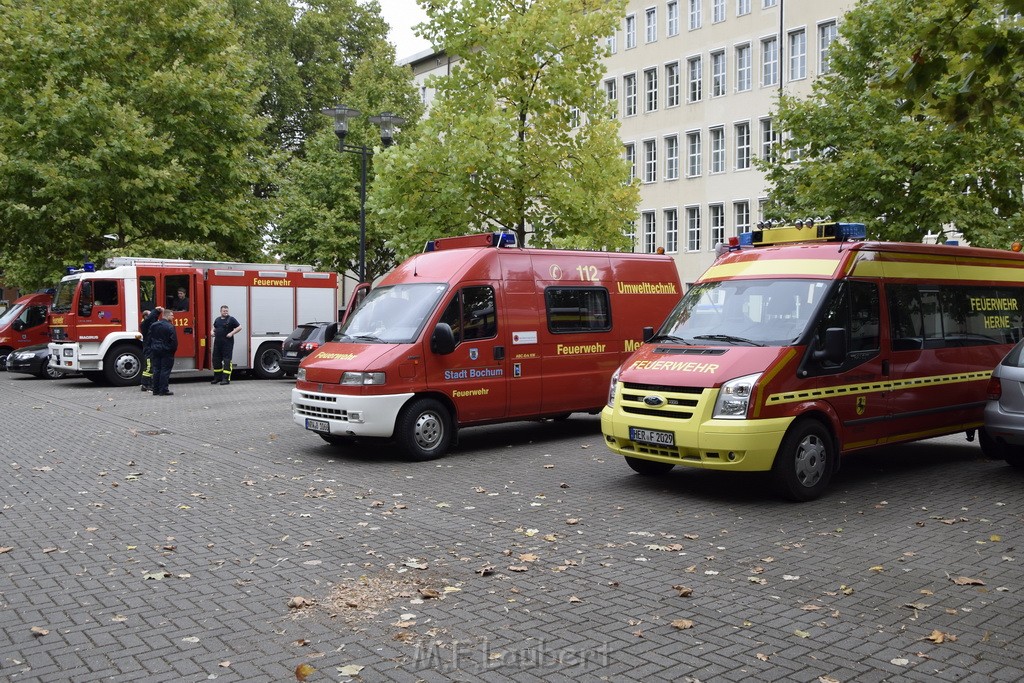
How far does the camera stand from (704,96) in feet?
166

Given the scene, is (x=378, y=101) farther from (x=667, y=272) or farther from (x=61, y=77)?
(x=667, y=272)

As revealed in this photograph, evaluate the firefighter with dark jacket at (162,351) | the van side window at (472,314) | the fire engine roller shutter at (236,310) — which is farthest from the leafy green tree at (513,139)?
the van side window at (472,314)

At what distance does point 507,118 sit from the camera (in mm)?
20766

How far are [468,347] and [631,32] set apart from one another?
4638cm

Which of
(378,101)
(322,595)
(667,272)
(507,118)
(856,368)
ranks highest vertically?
(378,101)

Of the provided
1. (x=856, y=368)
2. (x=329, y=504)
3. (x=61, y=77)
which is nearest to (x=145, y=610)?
(x=329, y=504)

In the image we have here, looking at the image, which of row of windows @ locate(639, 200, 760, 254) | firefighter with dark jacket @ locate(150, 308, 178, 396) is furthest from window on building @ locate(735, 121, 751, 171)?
firefighter with dark jacket @ locate(150, 308, 178, 396)

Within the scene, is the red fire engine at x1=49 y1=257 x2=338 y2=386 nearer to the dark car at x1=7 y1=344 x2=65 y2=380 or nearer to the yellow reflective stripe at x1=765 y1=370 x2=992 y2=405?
the dark car at x1=7 y1=344 x2=65 y2=380

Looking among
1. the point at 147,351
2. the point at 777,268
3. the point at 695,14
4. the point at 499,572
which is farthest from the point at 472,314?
the point at 695,14

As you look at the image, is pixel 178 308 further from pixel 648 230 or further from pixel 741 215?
pixel 648 230

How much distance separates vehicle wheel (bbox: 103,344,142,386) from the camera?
23094 mm

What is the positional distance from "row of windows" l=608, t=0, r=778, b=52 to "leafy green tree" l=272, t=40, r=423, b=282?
483 inches

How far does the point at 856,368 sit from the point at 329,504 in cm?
503

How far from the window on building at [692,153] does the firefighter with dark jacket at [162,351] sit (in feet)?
117
